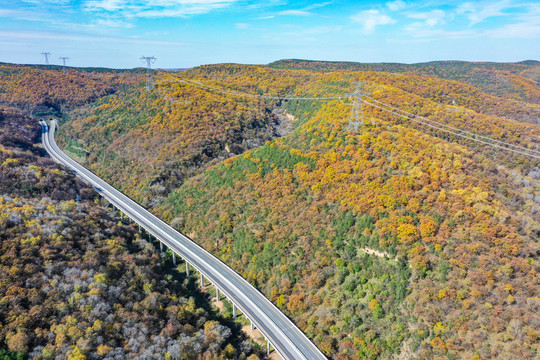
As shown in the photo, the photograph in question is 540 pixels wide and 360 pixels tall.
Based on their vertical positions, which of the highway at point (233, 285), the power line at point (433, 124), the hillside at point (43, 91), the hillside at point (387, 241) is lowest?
the highway at point (233, 285)

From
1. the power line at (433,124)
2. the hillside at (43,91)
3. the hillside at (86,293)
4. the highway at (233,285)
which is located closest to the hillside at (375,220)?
the highway at (233,285)

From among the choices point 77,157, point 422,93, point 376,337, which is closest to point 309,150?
point 376,337

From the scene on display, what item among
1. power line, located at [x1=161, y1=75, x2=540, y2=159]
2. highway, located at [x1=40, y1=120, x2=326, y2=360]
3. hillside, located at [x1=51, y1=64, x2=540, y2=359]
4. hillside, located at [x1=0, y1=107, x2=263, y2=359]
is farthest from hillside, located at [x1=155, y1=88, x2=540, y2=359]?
hillside, located at [x1=0, y1=107, x2=263, y2=359]

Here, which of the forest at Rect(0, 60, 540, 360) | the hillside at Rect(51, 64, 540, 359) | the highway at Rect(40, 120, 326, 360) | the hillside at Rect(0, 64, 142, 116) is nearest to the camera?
the hillside at Rect(51, 64, 540, 359)

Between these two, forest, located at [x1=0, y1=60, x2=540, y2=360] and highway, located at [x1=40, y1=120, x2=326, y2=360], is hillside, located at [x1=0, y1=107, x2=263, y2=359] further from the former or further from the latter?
highway, located at [x1=40, y1=120, x2=326, y2=360]

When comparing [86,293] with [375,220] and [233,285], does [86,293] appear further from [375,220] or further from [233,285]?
[375,220]

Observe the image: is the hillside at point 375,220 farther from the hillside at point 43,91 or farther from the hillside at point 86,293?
the hillside at point 43,91
